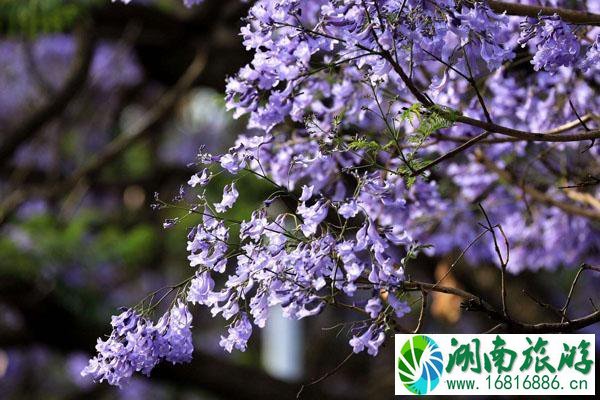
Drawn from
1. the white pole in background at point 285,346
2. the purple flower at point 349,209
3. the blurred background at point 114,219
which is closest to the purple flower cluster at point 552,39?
the purple flower at point 349,209

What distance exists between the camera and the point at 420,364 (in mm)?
2379

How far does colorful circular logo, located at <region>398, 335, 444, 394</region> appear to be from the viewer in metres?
2.37

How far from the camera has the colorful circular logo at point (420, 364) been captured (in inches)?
93.2

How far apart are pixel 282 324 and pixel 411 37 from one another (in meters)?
4.71

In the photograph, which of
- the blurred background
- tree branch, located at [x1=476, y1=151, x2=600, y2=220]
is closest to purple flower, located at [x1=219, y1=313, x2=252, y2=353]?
the blurred background

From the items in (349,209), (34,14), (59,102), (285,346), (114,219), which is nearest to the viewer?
(349,209)

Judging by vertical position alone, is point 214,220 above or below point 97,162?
below

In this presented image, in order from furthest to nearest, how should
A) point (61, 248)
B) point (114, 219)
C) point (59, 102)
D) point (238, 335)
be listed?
point (114, 219), point (59, 102), point (61, 248), point (238, 335)

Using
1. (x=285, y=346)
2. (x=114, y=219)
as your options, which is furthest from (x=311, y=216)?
(x=114, y=219)

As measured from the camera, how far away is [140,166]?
26.5 feet

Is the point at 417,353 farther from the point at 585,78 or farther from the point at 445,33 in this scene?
the point at 585,78

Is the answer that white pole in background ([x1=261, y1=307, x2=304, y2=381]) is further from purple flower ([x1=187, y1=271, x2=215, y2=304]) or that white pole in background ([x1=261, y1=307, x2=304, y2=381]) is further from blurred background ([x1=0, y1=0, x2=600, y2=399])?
purple flower ([x1=187, y1=271, x2=215, y2=304])

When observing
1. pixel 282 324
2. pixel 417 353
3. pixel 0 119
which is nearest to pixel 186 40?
pixel 282 324

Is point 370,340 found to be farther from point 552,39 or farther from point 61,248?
point 61,248
